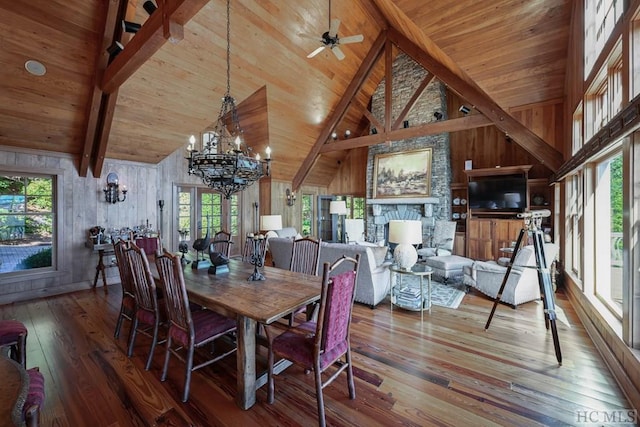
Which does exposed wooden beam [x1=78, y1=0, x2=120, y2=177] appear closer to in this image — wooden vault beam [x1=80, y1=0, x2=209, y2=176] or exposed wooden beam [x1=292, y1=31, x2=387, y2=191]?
wooden vault beam [x1=80, y1=0, x2=209, y2=176]

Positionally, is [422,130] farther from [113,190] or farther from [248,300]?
[113,190]

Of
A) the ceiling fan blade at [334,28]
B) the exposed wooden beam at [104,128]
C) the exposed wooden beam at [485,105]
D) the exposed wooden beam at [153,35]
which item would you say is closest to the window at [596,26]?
the exposed wooden beam at [485,105]

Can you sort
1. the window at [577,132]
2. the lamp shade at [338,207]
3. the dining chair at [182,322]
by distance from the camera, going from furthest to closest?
the lamp shade at [338,207] < the window at [577,132] < the dining chair at [182,322]

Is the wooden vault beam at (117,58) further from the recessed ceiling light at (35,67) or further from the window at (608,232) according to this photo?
the window at (608,232)

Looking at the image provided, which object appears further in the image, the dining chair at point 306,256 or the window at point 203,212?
the window at point 203,212

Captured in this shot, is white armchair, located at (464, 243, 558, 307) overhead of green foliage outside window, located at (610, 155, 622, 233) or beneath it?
beneath

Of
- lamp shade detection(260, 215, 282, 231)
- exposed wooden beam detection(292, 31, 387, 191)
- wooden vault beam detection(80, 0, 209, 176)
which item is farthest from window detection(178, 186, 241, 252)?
exposed wooden beam detection(292, 31, 387, 191)

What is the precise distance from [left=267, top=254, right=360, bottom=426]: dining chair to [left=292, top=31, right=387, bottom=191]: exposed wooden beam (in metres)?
6.12

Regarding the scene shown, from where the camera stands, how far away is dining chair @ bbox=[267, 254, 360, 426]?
1.73m

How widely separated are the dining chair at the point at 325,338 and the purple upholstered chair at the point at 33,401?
118 cm

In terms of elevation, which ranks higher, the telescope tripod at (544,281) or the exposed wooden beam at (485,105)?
the exposed wooden beam at (485,105)

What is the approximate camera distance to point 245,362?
6.32 feet

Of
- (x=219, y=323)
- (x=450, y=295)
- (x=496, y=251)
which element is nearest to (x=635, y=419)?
(x=450, y=295)

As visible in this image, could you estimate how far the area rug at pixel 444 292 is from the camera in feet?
13.2
